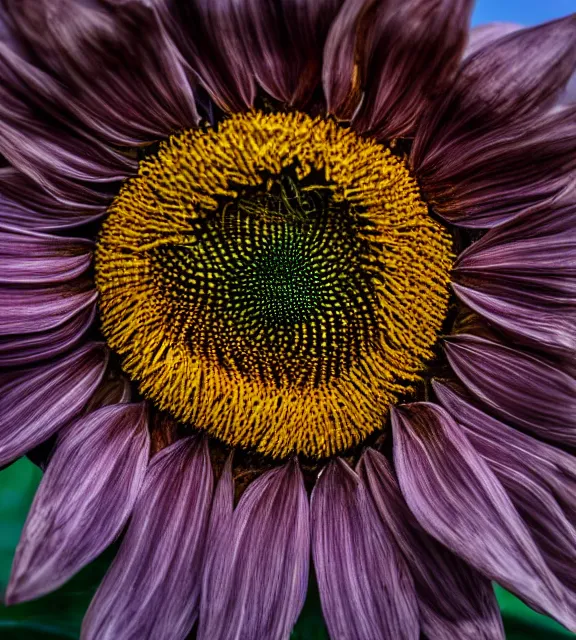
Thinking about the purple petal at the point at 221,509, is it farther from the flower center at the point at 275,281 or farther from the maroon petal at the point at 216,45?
the maroon petal at the point at 216,45

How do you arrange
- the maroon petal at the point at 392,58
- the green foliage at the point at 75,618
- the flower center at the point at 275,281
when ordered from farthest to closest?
1. the green foliage at the point at 75,618
2. the flower center at the point at 275,281
3. the maroon petal at the point at 392,58

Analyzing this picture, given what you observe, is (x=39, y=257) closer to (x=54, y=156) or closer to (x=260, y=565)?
(x=54, y=156)

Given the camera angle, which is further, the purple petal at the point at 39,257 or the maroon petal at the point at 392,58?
the purple petal at the point at 39,257

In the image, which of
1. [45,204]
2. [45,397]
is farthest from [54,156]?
[45,397]

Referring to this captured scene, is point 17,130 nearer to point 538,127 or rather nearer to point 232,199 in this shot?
point 232,199

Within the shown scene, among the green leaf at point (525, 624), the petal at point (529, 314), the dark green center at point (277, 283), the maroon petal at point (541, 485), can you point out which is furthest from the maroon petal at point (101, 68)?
the green leaf at point (525, 624)

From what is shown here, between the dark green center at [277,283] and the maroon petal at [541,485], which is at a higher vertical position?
the dark green center at [277,283]

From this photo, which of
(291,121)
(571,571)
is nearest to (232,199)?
(291,121)

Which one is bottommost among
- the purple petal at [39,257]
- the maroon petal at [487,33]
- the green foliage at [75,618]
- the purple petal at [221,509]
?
the green foliage at [75,618]
